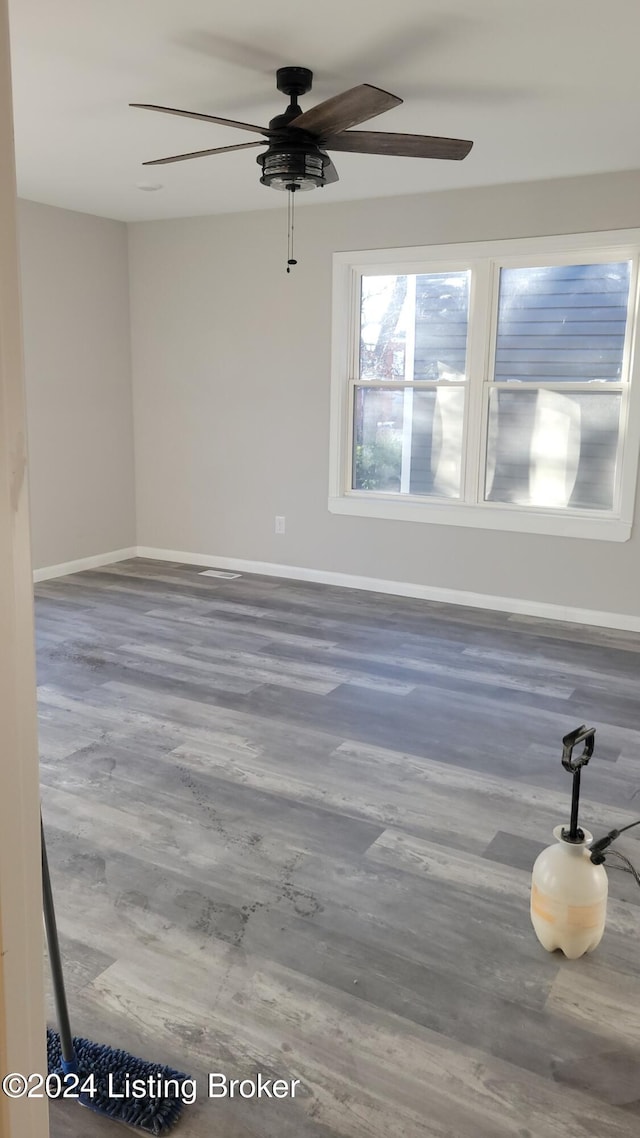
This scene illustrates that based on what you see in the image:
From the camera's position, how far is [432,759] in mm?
3146

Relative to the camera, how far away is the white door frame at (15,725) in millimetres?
847

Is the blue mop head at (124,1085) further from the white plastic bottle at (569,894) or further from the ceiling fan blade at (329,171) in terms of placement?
the ceiling fan blade at (329,171)

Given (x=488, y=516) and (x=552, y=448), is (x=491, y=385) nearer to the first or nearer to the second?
(x=552, y=448)

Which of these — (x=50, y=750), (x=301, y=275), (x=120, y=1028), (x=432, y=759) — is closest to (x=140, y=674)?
(x=50, y=750)

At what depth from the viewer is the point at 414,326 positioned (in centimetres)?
535

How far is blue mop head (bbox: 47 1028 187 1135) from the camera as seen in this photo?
1.57 m

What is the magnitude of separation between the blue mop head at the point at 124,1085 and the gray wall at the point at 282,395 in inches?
155

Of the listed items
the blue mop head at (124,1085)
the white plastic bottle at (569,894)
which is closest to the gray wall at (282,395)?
the white plastic bottle at (569,894)

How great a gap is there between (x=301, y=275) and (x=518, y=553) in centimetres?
235

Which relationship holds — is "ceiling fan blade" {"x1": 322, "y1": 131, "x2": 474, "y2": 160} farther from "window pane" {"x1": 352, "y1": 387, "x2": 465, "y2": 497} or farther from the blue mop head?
the blue mop head

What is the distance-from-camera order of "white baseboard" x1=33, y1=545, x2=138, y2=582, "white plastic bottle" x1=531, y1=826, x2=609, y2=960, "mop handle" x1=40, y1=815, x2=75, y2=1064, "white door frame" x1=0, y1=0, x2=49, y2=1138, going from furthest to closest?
"white baseboard" x1=33, y1=545, x2=138, y2=582
"white plastic bottle" x1=531, y1=826, x2=609, y2=960
"mop handle" x1=40, y1=815, x2=75, y2=1064
"white door frame" x1=0, y1=0, x2=49, y2=1138

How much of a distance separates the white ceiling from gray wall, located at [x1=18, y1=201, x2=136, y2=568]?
96cm

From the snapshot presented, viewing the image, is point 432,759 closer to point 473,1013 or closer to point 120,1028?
point 473,1013

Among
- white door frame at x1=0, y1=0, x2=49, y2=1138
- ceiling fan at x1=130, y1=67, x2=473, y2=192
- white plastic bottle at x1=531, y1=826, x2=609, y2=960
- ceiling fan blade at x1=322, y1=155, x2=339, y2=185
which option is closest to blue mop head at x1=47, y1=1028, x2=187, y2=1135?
white door frame at x1=0, y1=0, x2=49, y2=1138
